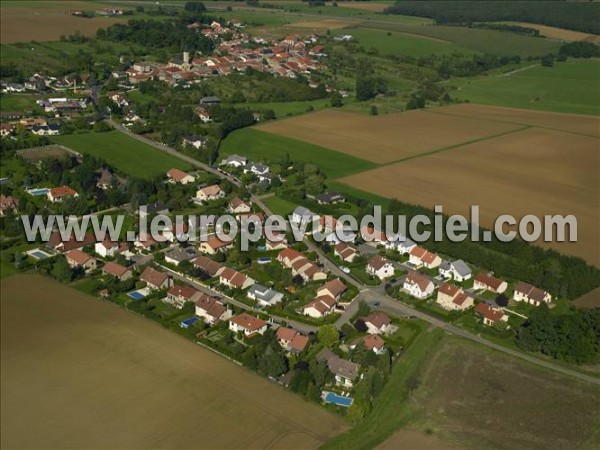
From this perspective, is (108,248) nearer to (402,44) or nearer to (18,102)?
(18,102)

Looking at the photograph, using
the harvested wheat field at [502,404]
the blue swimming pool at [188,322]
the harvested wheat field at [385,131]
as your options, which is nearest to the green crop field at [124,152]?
the harvested wheat field at [385,131]

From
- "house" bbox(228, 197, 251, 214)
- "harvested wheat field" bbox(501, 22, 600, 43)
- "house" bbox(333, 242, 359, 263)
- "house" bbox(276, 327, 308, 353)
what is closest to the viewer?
"house" bbox(276, 327, 308, 353)

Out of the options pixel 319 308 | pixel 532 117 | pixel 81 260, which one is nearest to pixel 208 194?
pixel 81 260

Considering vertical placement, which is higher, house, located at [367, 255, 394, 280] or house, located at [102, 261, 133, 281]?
house, located at [102, 261, 133, 281]

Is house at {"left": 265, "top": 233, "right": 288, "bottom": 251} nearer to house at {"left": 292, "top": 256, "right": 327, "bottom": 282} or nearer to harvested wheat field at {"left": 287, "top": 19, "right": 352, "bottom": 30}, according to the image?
house at {"left": 292, "top": 256, "right": 327, "bottom": 282}

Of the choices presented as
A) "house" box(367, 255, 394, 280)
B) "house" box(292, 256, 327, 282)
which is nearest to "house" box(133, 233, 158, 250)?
"house" box(292, 256, 327, 282)

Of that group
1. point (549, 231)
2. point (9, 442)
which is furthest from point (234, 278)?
point (549, 231)

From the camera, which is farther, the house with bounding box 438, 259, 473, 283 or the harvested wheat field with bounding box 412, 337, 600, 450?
the house with bounding box 438, 259, 473, 283
